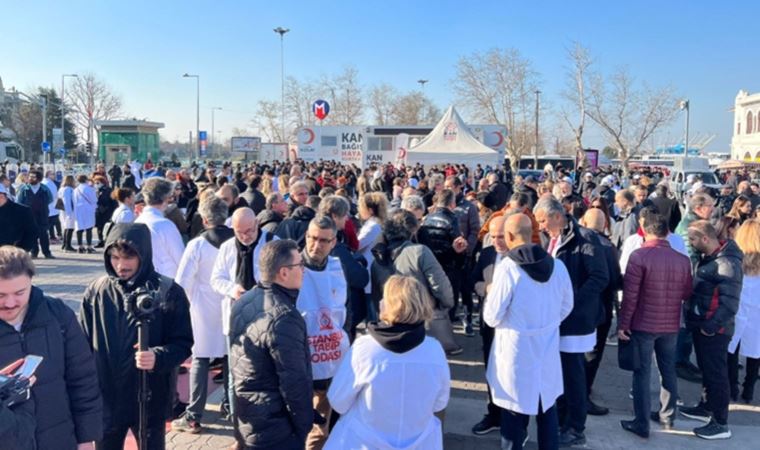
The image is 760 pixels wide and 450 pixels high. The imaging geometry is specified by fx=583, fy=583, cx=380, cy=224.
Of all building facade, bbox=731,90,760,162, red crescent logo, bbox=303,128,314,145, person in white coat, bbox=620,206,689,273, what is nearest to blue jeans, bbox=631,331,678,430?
person in white coat, bbox=620,206,689,273

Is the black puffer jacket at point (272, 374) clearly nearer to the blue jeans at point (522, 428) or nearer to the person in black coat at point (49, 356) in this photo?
the person in black coat at point (49, 356)

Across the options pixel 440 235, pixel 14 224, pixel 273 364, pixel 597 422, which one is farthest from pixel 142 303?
pixel 14 224

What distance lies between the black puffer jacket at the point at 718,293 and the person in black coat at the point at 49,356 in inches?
175

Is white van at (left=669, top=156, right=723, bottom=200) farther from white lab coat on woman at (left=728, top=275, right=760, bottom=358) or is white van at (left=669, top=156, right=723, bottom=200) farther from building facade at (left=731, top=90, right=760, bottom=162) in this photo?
building facade at (left=731, top=90, right=760, bottom=162)

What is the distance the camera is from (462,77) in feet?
134

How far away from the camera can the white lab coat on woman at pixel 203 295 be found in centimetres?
486

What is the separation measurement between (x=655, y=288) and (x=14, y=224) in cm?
822

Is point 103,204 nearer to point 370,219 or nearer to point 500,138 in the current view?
point 370,219

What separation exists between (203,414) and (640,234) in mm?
4524

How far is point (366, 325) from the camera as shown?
3.72 meters

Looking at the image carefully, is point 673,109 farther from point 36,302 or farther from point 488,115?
point 36,302

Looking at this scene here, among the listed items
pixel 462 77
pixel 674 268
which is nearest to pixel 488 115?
pixel 462 77

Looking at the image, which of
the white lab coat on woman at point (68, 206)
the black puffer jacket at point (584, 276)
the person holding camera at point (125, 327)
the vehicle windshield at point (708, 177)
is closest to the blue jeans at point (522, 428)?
the black puffer jacket at point (584, 276)

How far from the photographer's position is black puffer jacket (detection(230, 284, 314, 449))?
289cm
